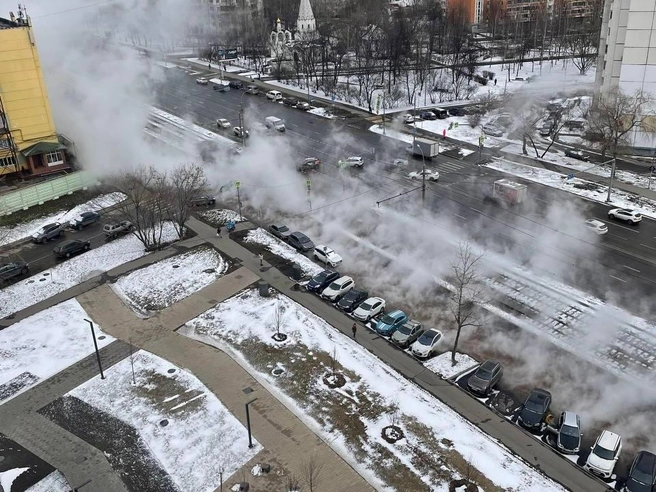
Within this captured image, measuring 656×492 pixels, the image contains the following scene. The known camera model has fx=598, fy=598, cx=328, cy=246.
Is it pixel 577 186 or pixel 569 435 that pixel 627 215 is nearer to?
pixel 577 186

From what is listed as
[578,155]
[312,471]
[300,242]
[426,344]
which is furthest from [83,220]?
[578,155]

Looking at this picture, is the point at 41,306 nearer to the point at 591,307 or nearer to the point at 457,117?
the point at 591,307

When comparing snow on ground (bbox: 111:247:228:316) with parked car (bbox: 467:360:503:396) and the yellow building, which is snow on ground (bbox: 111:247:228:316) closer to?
parked car (bbox: 467:360:503:396)

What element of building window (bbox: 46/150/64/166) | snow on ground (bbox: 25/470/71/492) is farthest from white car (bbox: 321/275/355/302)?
building window (bbox: 46/150/64/166)

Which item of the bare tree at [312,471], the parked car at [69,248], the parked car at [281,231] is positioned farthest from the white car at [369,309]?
the parked car at [69,248]

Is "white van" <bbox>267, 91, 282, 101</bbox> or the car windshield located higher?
"white van" <bbox>267, 91, 282, 101</bbox>
